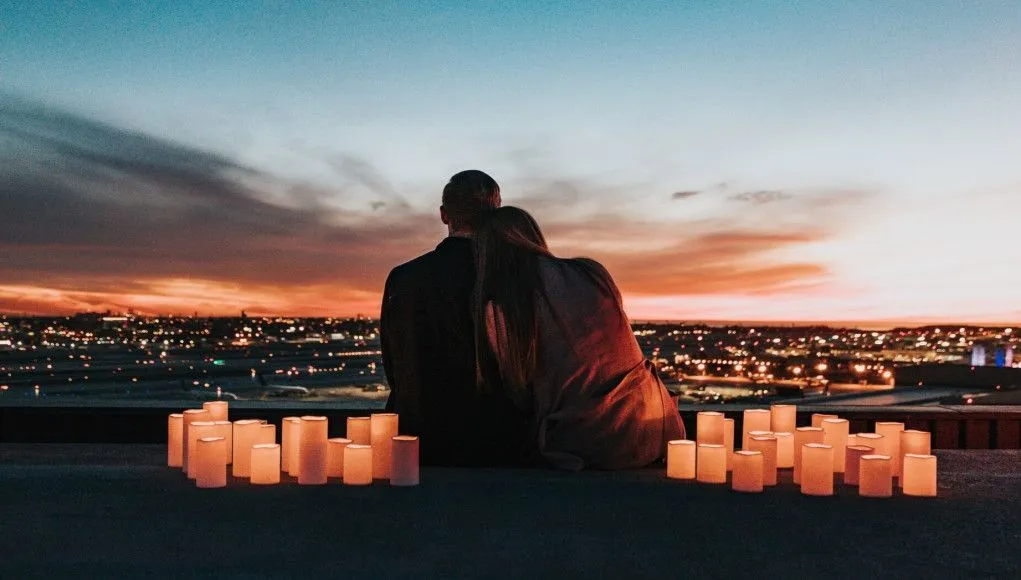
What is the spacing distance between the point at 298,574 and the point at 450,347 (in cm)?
174

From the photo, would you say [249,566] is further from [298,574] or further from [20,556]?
[20,556]

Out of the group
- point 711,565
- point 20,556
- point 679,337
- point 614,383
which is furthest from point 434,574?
point 679,337

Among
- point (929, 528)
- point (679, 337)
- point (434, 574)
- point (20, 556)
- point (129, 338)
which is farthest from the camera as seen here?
point (679, 337)

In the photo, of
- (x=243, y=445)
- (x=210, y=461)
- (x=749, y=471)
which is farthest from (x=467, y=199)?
(x=749, y=471)

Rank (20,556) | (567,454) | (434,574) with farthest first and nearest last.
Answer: (567,454) → (20,556) → (434,574)

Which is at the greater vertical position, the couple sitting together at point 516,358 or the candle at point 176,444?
the couple sitting together at point 516,358

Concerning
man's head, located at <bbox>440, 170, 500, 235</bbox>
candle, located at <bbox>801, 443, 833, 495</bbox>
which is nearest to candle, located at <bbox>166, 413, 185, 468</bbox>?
man's head, located at <bbox>440, 170, 500, 235</bbox>

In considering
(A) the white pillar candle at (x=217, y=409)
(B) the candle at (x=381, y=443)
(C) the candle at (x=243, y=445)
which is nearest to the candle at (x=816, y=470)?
(B) the candle at (x=381, y=443)

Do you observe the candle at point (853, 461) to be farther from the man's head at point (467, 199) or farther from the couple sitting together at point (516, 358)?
the man's head at point (467, 199)

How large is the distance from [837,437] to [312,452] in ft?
7.55

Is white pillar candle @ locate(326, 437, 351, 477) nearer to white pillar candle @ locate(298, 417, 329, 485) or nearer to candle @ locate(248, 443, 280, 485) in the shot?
white pillar candle @ locate(298, 417, 329, 485)

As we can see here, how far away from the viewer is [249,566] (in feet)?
7.45

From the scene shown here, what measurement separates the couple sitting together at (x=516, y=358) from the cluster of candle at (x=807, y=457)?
1.01 ft

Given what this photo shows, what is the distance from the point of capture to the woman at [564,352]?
375 centimetres
